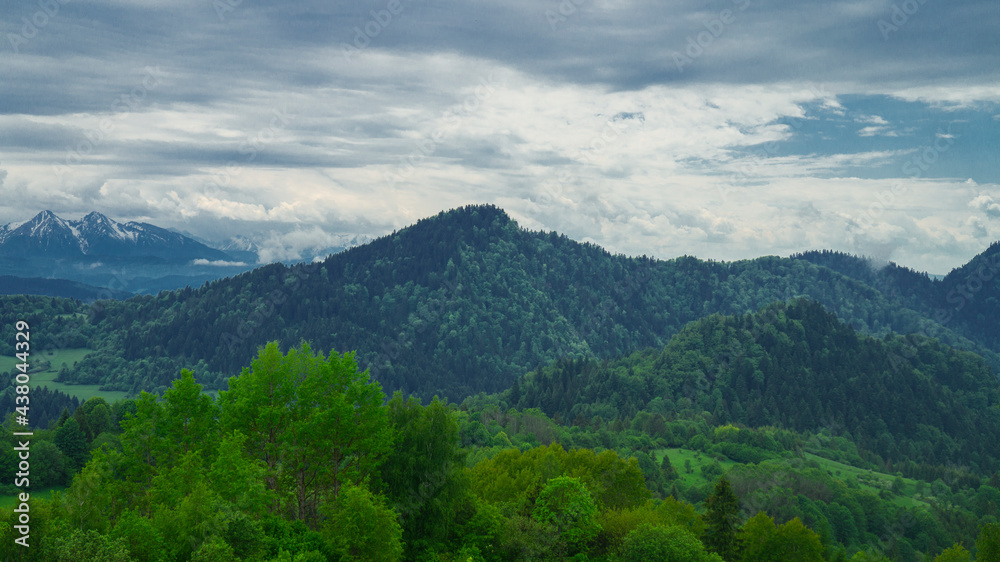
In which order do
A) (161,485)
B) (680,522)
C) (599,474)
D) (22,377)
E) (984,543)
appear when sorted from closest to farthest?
(22,377)
(161,485)
(984,543)
(680,522)
(599,474)

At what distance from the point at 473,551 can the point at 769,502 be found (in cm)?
11665

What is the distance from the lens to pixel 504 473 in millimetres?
81812

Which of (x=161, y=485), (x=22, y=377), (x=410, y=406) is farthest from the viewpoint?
(x=410, y=406)

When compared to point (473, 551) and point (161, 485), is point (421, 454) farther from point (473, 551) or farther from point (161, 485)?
point (161, 485)

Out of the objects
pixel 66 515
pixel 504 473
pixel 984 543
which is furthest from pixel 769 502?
pixel 66 515

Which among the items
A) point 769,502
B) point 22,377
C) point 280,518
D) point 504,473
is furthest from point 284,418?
point 769,502

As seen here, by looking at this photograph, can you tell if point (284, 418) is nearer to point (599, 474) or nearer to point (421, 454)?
point (421, 454)

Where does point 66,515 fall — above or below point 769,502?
above

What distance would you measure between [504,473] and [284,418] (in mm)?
31672

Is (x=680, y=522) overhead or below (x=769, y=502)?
overhead

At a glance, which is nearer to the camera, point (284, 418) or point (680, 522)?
point (284, 418)

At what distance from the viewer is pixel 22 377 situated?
46781 mm

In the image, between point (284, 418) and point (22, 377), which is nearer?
point (22, 377)

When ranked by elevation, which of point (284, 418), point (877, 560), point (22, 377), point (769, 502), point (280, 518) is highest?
point (22, 377)
